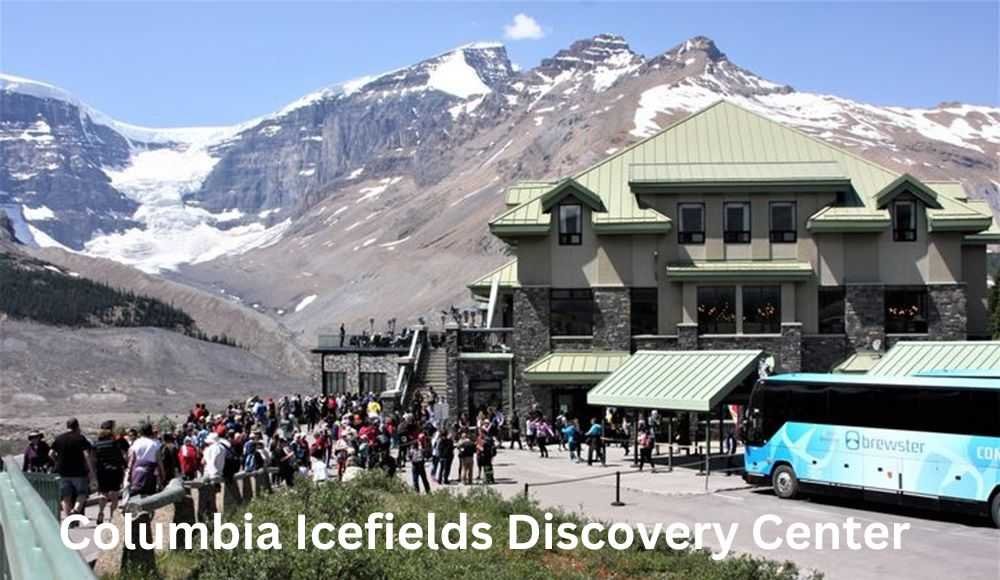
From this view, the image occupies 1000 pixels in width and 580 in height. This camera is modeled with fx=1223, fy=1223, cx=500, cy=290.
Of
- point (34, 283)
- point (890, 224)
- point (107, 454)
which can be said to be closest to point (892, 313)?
point (890, 224)

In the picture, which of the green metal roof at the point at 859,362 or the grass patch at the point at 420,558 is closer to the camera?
the grass patch at the point at 420,558

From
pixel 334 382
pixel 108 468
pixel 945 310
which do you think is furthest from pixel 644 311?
pixel 108 468

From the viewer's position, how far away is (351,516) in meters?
18.8

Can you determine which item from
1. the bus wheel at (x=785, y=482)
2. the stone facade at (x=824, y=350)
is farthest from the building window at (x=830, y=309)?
the bus wheel at (x=785, y=482)

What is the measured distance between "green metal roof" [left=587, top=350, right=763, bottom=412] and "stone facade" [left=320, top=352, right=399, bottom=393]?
901 inches

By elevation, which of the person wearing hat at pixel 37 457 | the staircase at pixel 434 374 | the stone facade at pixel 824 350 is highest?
the stone facade at pixel 824 350

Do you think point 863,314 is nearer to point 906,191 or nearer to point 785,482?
point 906,191

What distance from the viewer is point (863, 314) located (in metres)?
45.7

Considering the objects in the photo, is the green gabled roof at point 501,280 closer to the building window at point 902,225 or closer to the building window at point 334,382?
the building window at point 334,382

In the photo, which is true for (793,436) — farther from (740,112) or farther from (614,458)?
(740,112)

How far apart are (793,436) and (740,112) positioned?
2551cm

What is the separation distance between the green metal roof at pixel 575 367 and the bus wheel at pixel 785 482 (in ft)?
47.6

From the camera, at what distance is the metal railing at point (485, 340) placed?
46531 millimetres

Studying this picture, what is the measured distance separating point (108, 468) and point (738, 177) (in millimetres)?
31131
